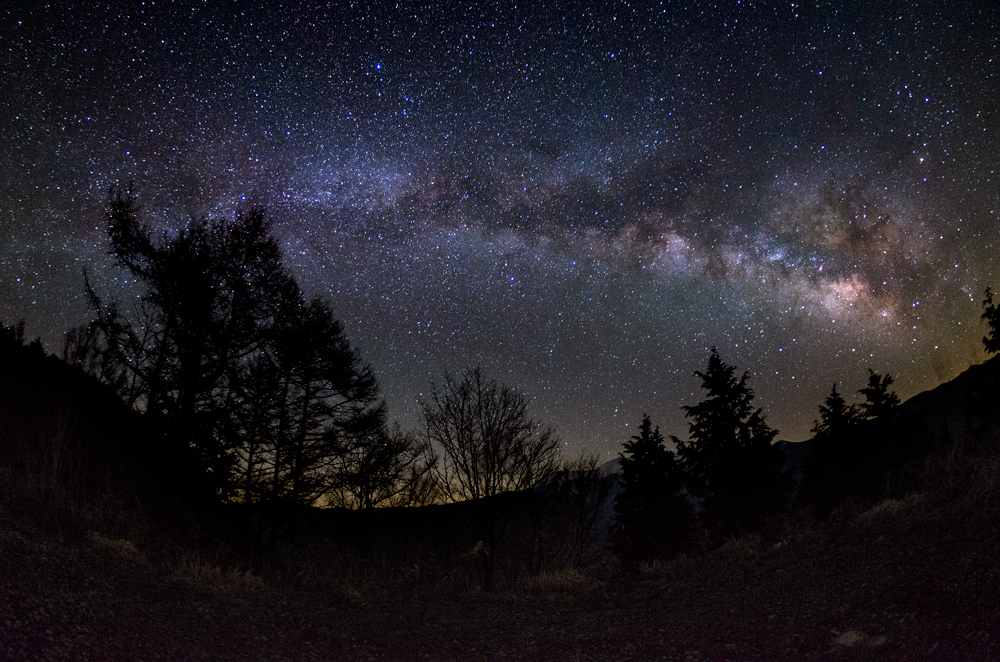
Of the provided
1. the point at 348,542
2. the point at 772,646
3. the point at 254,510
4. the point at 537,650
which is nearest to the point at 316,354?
the point at 254,510

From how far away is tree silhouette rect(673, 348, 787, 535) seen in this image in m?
28.1

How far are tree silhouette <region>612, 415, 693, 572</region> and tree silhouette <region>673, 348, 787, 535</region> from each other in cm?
112

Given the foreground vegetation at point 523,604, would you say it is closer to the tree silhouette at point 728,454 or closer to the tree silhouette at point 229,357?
the tree silhouette at point 229,357

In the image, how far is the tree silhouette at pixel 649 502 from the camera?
28500 mm

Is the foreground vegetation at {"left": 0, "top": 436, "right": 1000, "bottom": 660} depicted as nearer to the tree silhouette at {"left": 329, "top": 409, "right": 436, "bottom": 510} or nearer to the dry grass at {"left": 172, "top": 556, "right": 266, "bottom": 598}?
the dry grass at {"left": 172, "top": 556, "right": 266, "bottom": 598}

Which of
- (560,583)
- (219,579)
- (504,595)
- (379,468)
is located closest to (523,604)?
(504,595)

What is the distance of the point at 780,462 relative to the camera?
3034 centimetres

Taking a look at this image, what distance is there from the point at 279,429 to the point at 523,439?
9.23 m

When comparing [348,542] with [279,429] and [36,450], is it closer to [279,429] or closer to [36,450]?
[279,429]

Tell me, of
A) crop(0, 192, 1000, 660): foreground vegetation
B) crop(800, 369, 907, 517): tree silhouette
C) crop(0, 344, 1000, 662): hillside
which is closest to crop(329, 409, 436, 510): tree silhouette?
crop(0, 192, 1000, 660): foreground vegetation

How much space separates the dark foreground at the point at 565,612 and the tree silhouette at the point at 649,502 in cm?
2285

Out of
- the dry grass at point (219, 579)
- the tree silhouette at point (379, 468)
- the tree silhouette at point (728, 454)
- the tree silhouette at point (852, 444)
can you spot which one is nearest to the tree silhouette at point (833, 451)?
the tree silhouette at point (852, 444)

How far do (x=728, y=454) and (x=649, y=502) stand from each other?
196 inches

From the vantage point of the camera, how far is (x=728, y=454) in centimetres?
2883
